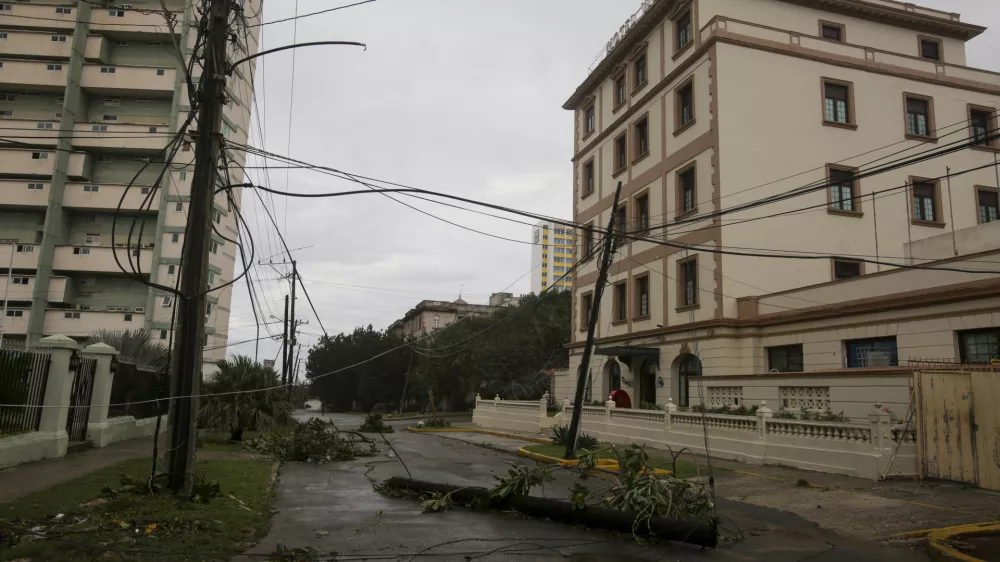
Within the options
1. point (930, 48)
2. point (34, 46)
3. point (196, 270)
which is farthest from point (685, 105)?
point (34, 46)

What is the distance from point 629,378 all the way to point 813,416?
13.3m

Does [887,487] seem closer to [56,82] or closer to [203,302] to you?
[203,302]

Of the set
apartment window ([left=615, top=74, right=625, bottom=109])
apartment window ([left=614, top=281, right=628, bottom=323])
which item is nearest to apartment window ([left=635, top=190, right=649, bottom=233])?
apartment window ([left=614, top=281, right=628, bottom=323])

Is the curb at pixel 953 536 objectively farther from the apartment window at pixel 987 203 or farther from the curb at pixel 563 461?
the apartment window at pixel 987 203

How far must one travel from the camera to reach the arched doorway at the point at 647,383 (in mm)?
28688

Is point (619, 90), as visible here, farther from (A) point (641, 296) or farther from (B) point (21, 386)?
(B) point (21, 386)

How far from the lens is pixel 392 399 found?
76.7 m

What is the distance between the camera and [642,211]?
30109 millimetres

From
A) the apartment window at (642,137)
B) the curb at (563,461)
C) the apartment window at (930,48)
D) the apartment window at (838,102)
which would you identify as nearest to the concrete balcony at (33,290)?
the curb at (563,461)

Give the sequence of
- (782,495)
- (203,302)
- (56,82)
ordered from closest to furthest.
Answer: (203,302), (782,495), (56,82)

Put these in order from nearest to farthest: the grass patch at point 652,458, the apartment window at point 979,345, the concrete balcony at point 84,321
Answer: the grass patch at point 652,458, the apartment window at point 979,345, the concrete balcony at point 84,321

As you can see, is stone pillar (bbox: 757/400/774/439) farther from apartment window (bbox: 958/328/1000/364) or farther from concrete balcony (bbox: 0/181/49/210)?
concrete balcony (bbox: 0/181/49/210)

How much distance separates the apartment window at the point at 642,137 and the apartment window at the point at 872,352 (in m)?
13.4

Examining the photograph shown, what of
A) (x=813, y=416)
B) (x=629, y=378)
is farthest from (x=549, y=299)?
(x=813, y=416)
